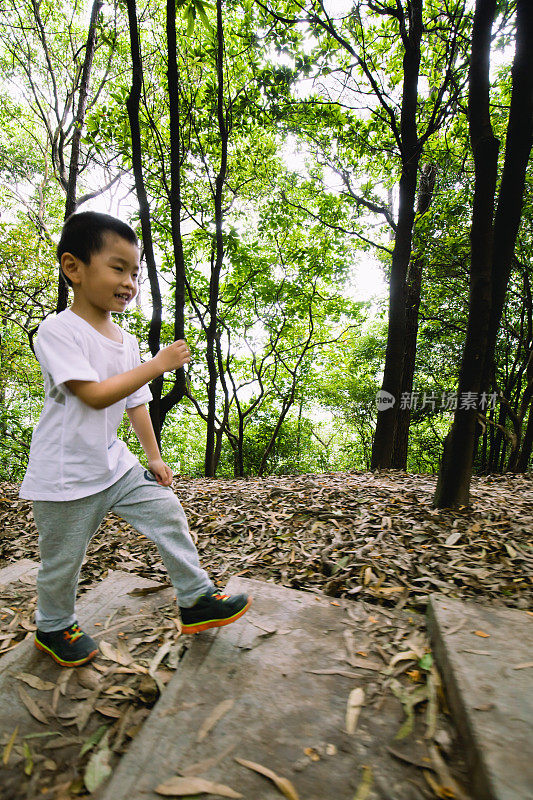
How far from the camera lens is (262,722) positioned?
4.36 ft

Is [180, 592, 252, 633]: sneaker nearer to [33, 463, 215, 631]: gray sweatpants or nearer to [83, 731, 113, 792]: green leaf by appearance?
[33, 463, 215, 631]: gray sweatpants

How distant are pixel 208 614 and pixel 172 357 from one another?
1161 mm

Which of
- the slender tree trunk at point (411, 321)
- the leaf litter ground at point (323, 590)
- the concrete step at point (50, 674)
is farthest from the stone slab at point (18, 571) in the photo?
the slender tree trunk at point (411, 321)

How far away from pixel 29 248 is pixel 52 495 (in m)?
9.62

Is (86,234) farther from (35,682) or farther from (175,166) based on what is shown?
(175,166)

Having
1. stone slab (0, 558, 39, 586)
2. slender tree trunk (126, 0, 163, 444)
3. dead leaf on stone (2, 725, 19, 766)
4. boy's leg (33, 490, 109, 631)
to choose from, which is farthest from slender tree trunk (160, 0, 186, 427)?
dead leaf on stone (2, 725, 19, 766)

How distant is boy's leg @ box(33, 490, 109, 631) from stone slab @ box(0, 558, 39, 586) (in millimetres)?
1074

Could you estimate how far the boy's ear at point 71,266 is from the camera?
5.40ft

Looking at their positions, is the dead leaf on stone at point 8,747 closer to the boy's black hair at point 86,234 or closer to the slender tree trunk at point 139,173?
the boy's black hair at point 86,234

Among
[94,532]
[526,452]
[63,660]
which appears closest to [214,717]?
[63,660]

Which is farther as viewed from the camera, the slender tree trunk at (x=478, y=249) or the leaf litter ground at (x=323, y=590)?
the slender tree trunk at (x=478, y=249)

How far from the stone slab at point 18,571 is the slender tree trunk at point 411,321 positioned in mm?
6534

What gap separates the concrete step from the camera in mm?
1281

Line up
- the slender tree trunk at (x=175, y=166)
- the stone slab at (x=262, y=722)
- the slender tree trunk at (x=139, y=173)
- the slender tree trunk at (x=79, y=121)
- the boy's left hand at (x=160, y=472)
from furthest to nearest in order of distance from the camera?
the slender tree trunk at (x=79, y=121)
the slender tree trunk at (x=139, y=173)
the slender tree trunk at (x=175, y=166)
the boy's left hand at (x=160, y=472)
the stone slab at (x=262, y=722)
